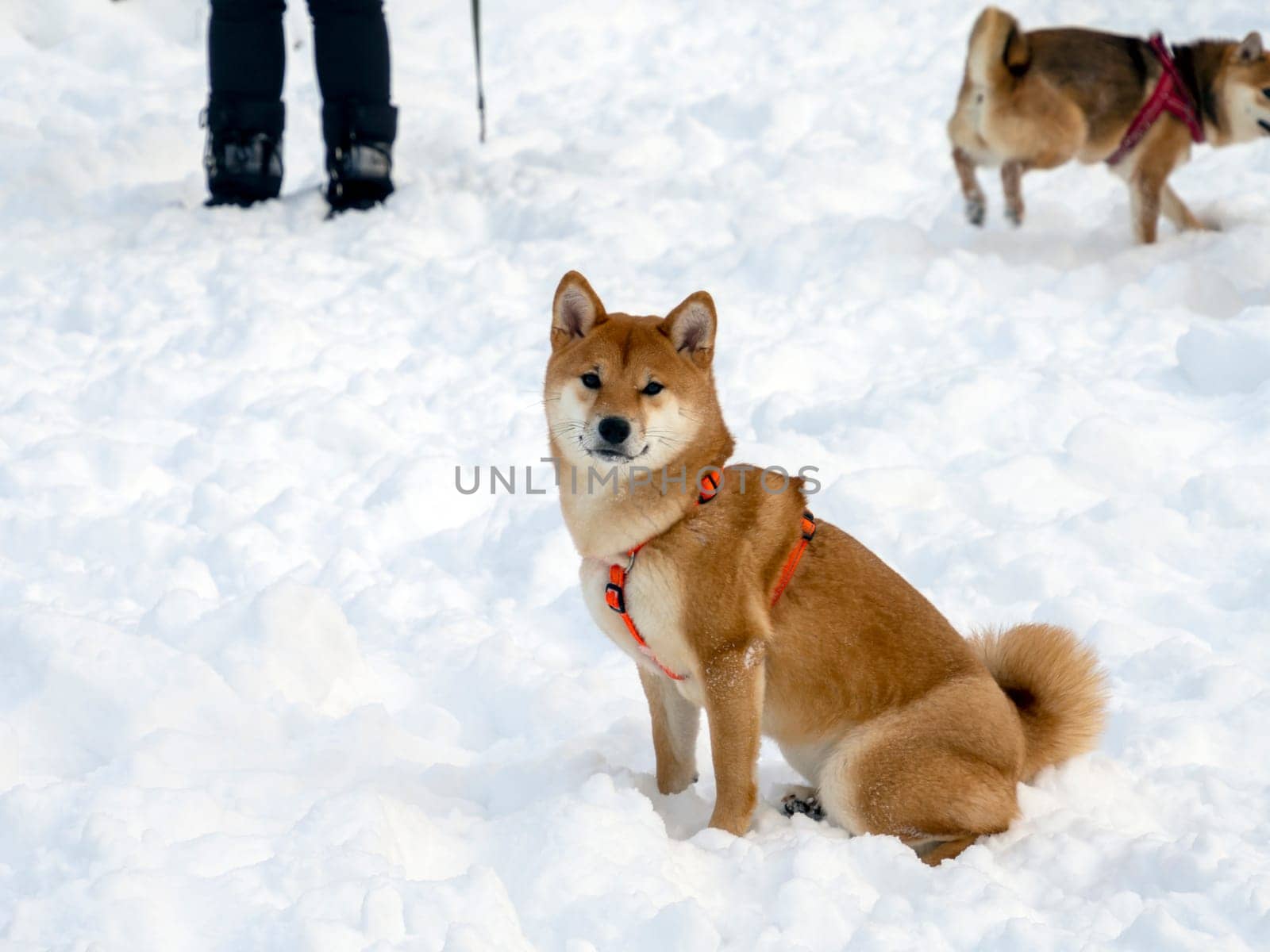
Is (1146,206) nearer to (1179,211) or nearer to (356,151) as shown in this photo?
(1179,211)

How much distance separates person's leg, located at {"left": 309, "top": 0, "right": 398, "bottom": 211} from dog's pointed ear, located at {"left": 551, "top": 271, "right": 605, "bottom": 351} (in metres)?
3.67

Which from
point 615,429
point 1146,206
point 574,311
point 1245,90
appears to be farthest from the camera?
point 1245,90

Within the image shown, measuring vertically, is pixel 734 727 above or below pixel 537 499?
below

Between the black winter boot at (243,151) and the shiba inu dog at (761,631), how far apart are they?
3.88 m

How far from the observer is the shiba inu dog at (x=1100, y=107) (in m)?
5.61

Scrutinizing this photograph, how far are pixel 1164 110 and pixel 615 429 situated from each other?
4.56 meters

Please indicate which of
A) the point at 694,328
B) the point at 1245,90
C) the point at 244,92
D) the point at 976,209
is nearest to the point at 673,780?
the point at 694,328

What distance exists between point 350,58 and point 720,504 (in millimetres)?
4149

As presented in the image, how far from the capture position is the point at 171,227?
584 centimetres

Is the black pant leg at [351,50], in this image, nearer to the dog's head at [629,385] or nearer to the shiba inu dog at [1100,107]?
the shiba inu dog at [1100,107]

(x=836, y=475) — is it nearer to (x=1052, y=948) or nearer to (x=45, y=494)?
(x=1052, y=948)

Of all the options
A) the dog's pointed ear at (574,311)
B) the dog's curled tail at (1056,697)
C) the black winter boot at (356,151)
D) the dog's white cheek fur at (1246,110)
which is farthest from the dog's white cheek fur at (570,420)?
the dog's white cheek fur at (1246,110)

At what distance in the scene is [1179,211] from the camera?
18.5ft

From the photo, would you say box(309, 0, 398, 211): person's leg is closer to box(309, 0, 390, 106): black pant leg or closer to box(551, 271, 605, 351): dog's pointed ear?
box(309, 0, 390, 106): black pant leg
